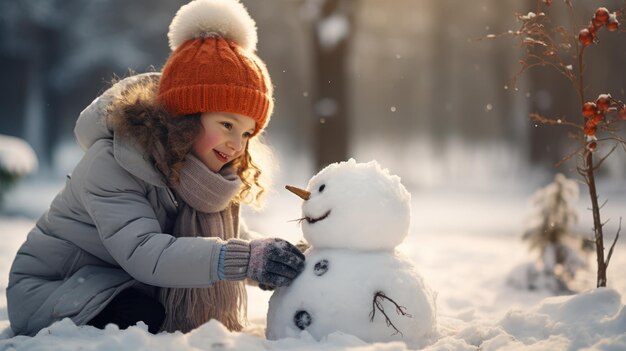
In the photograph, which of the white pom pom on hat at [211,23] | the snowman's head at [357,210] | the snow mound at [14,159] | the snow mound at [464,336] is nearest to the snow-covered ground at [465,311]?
the snow mound at [464,336]

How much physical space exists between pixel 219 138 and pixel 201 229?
17.0 inches

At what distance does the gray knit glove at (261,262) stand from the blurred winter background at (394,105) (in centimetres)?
96

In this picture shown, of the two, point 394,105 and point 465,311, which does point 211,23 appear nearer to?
point 465,311

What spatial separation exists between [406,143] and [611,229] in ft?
74.9

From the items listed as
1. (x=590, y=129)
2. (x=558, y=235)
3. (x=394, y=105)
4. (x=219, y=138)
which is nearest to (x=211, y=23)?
(x=219, y=138)

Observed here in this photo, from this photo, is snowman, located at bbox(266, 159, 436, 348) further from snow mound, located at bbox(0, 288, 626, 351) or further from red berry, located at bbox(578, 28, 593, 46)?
red berry, located at bbox(578, 28, 593, 46)

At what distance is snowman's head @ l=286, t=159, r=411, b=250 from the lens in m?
2.55

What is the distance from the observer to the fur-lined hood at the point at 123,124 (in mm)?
2650

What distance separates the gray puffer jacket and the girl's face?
0.23 meters

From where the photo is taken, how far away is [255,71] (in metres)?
2.88

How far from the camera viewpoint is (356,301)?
241 centimetres

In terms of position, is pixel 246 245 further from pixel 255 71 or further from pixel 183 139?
pixel 255 71

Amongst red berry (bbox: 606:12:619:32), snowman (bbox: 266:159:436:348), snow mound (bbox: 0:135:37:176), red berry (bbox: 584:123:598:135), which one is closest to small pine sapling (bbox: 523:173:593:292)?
red berry (bbox: 584:123:598:135)

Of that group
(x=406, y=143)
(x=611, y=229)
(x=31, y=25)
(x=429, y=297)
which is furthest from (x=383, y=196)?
(x=406, y=143)
